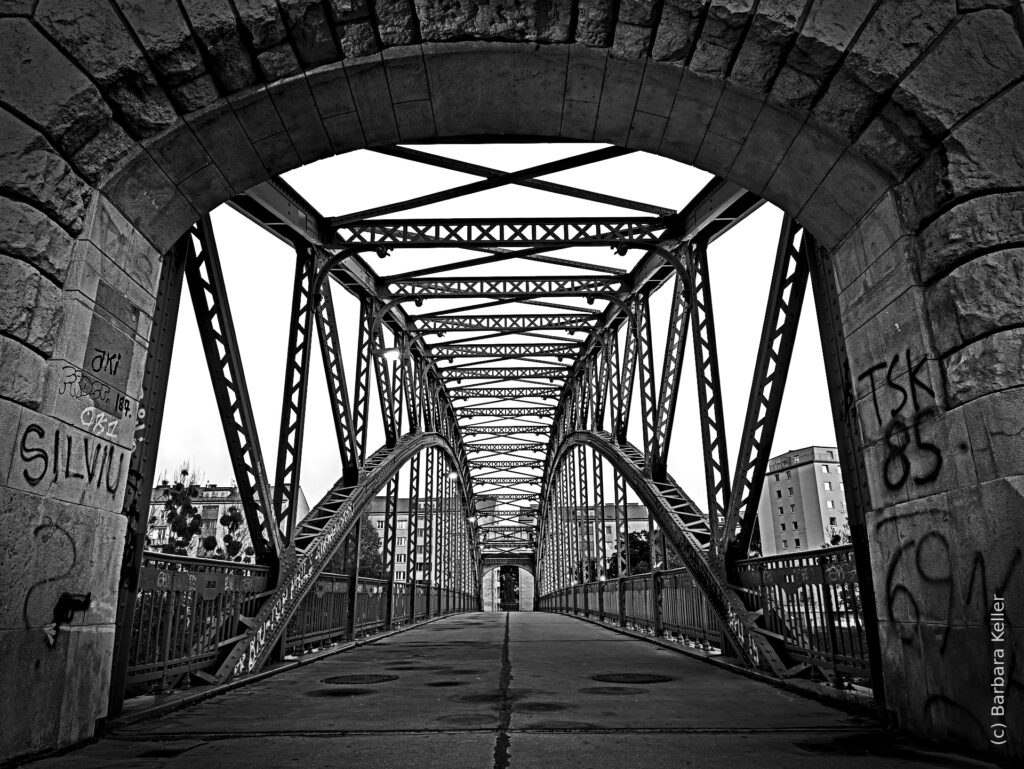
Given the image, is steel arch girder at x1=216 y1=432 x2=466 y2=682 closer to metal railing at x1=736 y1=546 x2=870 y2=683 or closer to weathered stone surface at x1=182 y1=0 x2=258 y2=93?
weathered stone surface at x1=182 y1=0 x2=258 y2=93

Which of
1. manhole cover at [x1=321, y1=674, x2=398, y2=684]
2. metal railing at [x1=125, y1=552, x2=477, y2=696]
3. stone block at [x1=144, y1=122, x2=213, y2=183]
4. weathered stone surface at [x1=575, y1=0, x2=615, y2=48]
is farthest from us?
manhole cover at [x1=321, y1=674, x2=398, y2=684]

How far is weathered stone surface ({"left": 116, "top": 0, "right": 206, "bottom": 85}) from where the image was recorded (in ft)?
13.5

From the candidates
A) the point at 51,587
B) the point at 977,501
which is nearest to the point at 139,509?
the point at 51,587

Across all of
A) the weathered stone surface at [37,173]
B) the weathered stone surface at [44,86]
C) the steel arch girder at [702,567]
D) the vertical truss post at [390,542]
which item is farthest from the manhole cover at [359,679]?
the vertical truss post at [390,542]

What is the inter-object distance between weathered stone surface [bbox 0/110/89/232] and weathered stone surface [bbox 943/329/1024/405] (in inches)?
217

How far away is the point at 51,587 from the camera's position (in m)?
3.85

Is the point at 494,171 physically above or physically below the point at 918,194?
above

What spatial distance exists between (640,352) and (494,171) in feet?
23.8

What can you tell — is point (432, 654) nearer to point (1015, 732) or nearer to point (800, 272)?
point (800, 272)

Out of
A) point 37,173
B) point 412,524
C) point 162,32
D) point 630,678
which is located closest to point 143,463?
point 37,173

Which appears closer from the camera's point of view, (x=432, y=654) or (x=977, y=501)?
(x=977, y=501)

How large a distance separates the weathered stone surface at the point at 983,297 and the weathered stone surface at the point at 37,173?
17.8 ft

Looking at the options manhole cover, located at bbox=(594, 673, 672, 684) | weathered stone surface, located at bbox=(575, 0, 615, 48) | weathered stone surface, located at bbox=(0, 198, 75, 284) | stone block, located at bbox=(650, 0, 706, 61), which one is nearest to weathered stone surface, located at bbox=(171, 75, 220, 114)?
weathered stone surface, located at bbox=(0, 198, 75, 284)

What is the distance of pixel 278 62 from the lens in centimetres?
448
